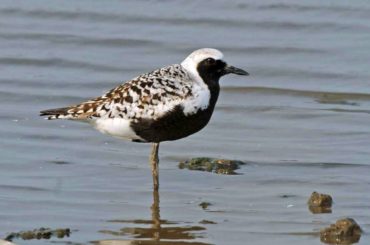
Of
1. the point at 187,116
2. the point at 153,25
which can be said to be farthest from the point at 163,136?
the point at 153,25

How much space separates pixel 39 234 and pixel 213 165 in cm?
253

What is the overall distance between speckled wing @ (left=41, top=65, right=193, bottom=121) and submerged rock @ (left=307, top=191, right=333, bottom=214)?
1.38 m

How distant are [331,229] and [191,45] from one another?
7.43 meters

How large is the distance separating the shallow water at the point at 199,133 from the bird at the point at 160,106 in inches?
19.3

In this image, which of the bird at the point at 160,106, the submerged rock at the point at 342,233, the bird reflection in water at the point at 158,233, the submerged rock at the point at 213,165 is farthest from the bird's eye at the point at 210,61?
the submerged rock at the point at 342,233

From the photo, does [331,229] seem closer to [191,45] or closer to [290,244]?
[290,244]

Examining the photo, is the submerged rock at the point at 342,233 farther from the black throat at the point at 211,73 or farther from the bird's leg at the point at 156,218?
the black throat at the point at 211,73

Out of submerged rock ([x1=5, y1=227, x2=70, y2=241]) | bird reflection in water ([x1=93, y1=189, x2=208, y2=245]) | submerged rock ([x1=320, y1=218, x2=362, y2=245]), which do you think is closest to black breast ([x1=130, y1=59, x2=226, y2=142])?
bird reflection in water ([x1=93, y1=189, x2=208, y2=245])

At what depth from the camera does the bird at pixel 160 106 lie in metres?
9.35

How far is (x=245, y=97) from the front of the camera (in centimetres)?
1318

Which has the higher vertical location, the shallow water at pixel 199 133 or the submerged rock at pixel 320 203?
the shallow water at pixel 199 133

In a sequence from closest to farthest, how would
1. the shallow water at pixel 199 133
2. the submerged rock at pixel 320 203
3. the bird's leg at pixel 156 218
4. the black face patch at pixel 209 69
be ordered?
the bird's leg at pixel 156 218, the shallow water at pixel 199 133, the submerged rock at pixel 320 203, the black face patch at pixel 209 69

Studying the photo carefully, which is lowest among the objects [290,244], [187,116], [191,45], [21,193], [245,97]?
[290,244]

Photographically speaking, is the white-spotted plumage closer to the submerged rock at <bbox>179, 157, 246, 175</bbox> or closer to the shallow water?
the shallow water
